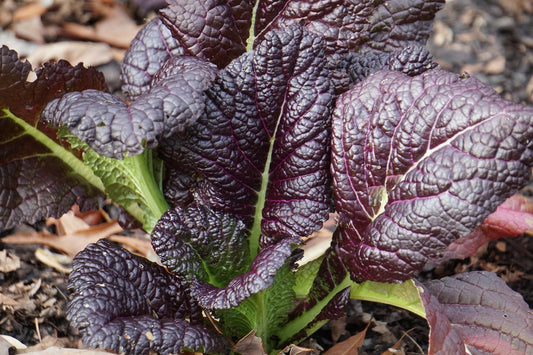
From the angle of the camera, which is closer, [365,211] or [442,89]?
[442,89]

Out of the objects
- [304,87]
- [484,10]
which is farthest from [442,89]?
[484,10]

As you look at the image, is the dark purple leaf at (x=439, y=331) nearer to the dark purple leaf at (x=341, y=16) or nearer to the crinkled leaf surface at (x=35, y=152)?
the dark purple leaf at (x=341, y=16)

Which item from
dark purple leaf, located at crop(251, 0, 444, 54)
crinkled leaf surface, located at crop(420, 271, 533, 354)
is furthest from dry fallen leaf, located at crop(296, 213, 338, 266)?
dark purple leaf, located at crop(251, 0, 444, 54)

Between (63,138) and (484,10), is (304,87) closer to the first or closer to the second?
(63,138)

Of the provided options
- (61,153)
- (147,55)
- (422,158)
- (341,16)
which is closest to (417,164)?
(422,158)

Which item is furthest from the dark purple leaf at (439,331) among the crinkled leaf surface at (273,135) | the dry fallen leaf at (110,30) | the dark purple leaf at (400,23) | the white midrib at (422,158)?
the dry fallen leaf at (110,30)

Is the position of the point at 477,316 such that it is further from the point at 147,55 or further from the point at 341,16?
the point at 147,55

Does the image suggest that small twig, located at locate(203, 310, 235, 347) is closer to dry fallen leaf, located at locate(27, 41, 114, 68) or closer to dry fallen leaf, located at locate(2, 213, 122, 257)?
dry fallen leaf, located at locate(2, 213, 122, 257)
